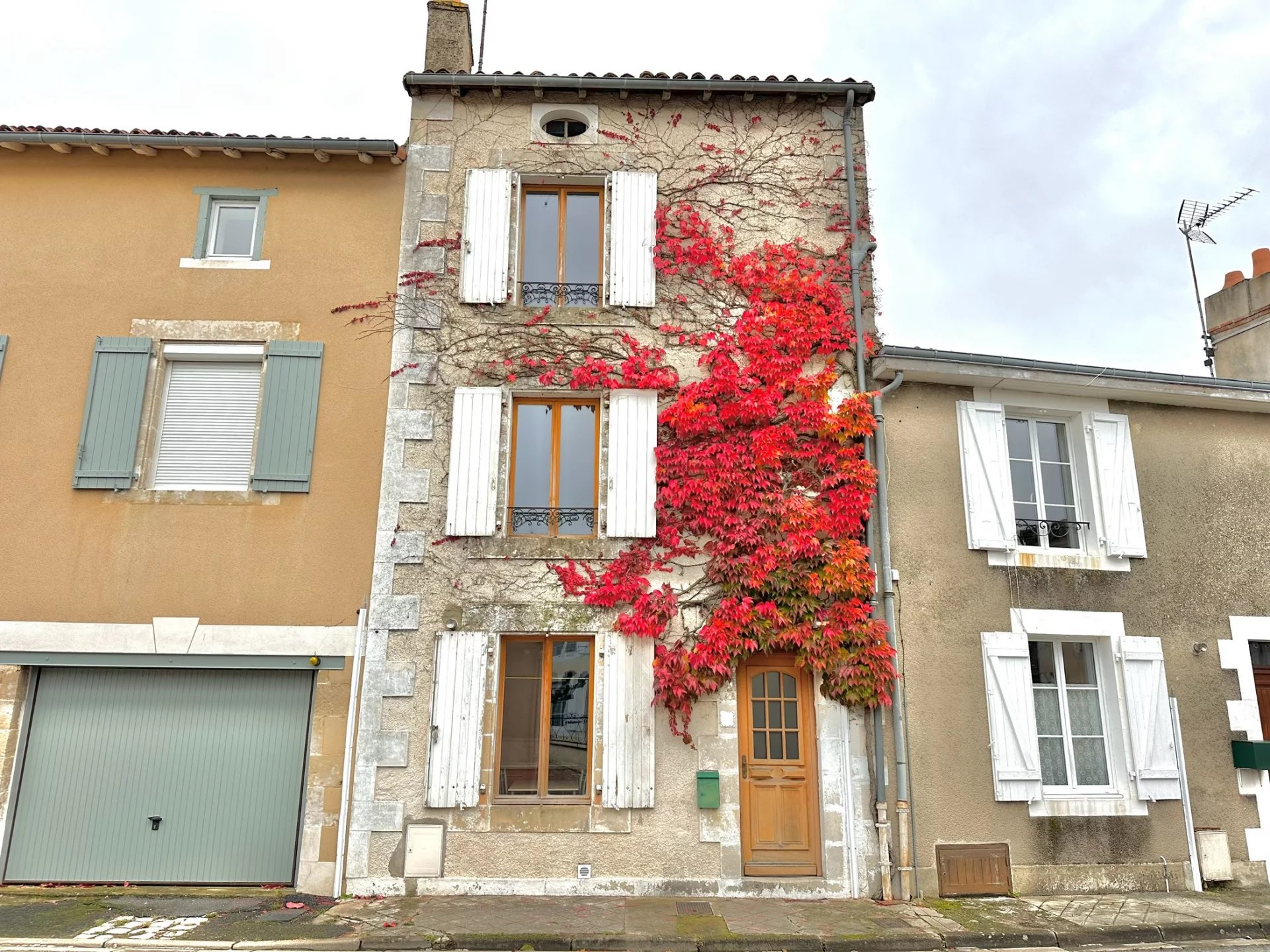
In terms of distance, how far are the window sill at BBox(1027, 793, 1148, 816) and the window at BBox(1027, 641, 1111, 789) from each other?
0.16 meters

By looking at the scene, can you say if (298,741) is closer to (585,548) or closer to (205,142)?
(585,548)

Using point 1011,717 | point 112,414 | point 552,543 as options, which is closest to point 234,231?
point 112,414

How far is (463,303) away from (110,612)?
12.9ft

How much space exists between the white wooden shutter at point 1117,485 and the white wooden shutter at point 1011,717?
4.43 feet

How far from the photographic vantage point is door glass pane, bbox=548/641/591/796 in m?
6.83

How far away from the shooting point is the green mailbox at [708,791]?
665 centimetres

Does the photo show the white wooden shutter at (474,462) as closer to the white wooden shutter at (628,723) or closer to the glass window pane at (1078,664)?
the white wooden shutter at (628,723)

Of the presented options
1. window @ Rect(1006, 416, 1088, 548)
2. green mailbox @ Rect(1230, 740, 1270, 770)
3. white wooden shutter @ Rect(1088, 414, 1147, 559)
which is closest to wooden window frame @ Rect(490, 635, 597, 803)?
window @ Rect(1006, 416, 1088, 548)

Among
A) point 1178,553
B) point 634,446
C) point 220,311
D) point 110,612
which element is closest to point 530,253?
point 634,446

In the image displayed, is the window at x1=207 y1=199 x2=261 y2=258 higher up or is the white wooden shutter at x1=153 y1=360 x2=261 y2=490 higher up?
the window at x1=207 y1=199 x2=261 y2=258

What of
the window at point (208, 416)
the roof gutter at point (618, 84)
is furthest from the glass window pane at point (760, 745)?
the roof gutter at point (618, 84)

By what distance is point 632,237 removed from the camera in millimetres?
7832

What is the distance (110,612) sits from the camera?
6980 mm

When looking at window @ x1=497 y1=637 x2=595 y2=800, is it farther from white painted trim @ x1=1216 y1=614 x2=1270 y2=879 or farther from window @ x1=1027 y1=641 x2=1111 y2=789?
white painted trim @ x1=1216 y1=614 x2=1270 y2=879
